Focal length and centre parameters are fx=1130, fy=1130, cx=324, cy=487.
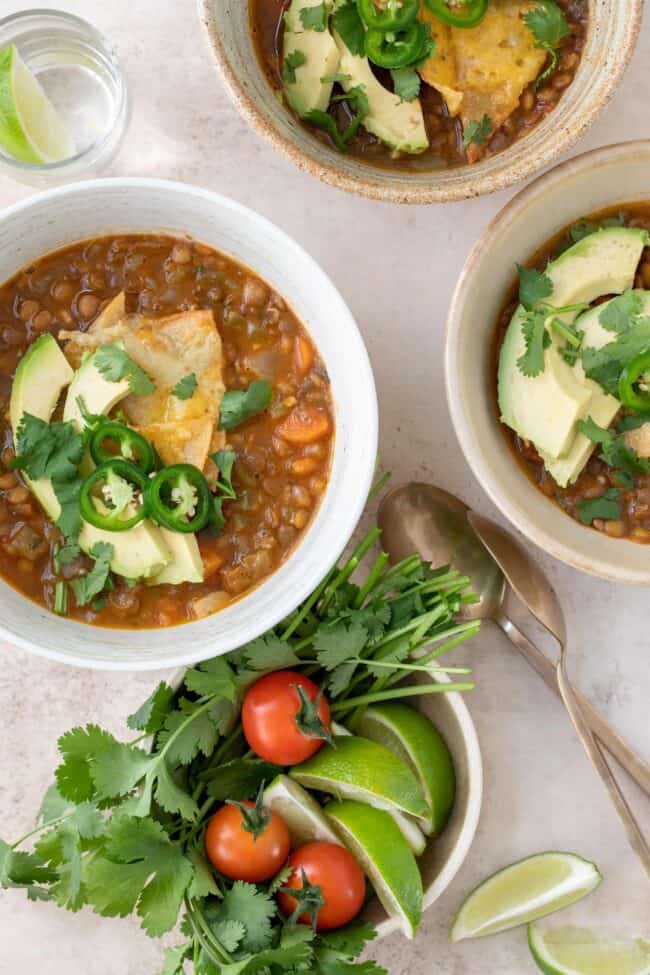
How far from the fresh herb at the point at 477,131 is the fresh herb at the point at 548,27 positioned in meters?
0.15

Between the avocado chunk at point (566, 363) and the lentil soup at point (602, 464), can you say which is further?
the lentil soup at point (602, 464)

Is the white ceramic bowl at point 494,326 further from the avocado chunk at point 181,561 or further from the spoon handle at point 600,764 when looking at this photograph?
the avocado chunk at point 181,561

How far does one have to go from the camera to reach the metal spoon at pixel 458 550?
8.96ft

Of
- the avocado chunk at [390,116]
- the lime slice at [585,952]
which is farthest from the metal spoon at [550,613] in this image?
the avocado chunk at [390,116]

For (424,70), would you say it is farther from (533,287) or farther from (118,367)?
→ (118,367)

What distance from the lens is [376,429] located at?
2.39 metres

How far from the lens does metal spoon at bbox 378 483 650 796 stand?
273 centimetres

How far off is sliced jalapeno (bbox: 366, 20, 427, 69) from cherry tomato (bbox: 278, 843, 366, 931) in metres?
1.74

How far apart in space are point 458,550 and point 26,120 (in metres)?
1.44

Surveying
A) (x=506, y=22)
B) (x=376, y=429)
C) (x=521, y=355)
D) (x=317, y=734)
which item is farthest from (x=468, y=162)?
(x=317, y=734)

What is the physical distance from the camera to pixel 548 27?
2.55 meters

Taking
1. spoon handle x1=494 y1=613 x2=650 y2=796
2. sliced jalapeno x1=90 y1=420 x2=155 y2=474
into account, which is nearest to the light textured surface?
spoon handle x1=494 y1=613 x2=650 y2=796

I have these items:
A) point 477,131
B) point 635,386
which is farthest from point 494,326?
point 477,131

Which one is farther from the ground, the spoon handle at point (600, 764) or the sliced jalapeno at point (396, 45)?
the sliced jalapeno at point (396, 45)
